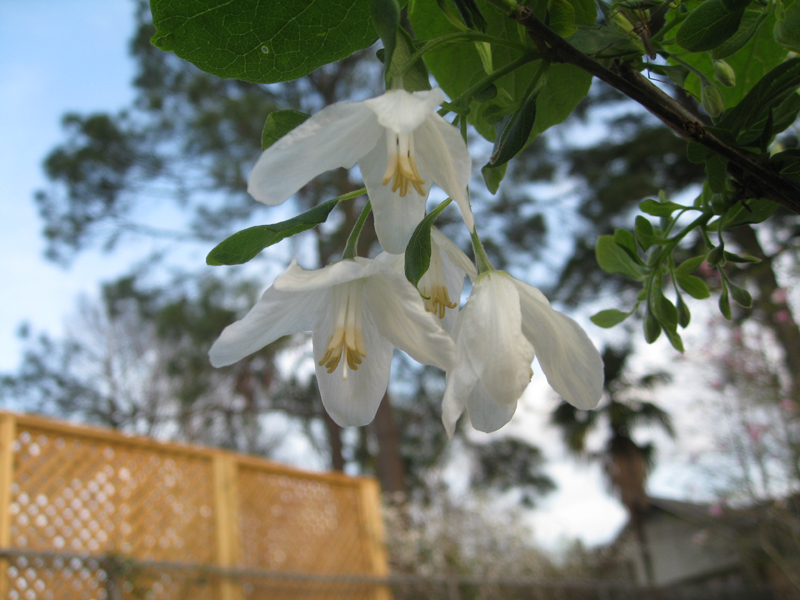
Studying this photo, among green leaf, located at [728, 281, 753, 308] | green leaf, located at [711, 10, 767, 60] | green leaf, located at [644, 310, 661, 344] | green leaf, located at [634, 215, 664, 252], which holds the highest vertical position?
green leaf, located at [711, 10, 767, 60]

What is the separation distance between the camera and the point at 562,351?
331 millimetres

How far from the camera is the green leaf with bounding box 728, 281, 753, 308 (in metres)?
0.45

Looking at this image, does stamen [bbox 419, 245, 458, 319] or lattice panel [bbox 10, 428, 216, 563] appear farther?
lattice panel [bbox 10, 428, 216, 563]

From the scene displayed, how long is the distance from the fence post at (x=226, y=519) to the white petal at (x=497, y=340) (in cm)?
441

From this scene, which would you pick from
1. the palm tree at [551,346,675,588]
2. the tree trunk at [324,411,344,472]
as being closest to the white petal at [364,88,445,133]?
the tree trunk at [324,411,344,472]

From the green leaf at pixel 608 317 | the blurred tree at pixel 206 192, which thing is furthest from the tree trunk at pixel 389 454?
the green leaf at pixel 608 317

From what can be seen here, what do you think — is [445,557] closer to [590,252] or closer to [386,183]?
[590,252]

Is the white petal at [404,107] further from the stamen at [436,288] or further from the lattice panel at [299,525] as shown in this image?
the lattice panel at [299,525]

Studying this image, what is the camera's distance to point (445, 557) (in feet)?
22.1

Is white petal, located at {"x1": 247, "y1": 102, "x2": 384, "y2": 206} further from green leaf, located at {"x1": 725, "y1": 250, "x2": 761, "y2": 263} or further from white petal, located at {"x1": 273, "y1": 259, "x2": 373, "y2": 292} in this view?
green leaf, located at {"x1": 725, "y1": 250, "x2": 761, "y2": 263}

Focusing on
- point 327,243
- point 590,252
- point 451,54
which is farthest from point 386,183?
point 590,252

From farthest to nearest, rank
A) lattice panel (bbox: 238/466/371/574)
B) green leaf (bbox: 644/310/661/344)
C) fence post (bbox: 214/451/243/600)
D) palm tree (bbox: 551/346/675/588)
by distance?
palm tree (bbox: 551/346/675/588), lattice panel (bbox: 238/466/371/574), fence post (bbox: 214/451/243/600), green leaf (bbox: 644/310/661/344)

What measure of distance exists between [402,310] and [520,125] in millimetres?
104

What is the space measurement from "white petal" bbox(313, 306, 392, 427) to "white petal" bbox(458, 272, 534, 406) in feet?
0.20
